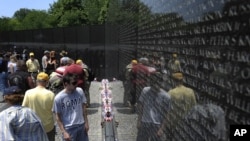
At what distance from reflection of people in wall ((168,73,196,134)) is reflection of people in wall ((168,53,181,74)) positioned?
0.07ft

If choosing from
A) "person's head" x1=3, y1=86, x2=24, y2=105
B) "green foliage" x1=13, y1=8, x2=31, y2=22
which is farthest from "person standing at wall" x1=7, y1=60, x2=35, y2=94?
"green foliage" x1=13, y1=8, x2=31, y2=22

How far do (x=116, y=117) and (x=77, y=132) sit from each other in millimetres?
668

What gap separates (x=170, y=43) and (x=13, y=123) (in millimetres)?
3215

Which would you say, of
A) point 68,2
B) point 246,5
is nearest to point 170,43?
point 246,5

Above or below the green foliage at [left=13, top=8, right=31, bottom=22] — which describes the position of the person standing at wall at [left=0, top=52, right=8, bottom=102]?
below

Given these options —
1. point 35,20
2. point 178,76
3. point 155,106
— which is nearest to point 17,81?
point 155,106

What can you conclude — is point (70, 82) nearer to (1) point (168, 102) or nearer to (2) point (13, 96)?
(2) point (13, 96)

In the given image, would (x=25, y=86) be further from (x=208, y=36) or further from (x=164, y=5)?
(x=208, y=36)

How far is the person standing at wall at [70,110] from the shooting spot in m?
7.06

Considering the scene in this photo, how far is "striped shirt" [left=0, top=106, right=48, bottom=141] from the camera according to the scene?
199 inches

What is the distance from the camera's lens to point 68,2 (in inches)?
3268

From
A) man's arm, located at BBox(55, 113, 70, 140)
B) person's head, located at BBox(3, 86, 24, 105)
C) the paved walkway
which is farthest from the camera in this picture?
man's arm, located at BBox(55, 113, 70, 140)

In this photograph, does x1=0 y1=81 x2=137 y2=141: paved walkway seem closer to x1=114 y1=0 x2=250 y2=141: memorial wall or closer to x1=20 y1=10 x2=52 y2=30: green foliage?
x1=114 y1=0 x2=250 y2=141: memorial wall

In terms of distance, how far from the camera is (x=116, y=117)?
24.8ft
